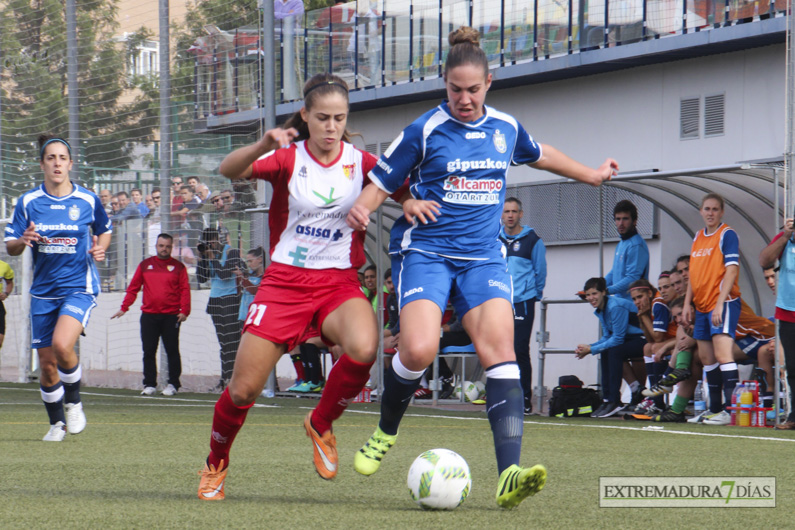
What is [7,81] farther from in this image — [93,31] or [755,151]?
[755,151]

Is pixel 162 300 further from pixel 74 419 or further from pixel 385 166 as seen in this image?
pixel 385 166

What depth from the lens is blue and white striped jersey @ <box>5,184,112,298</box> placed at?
8.39 metres

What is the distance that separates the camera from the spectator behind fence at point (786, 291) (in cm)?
960

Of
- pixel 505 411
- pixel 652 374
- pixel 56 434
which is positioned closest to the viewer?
pixel 505 411

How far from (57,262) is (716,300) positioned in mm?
5680

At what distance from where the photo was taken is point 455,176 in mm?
5121

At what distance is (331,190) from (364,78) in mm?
14244

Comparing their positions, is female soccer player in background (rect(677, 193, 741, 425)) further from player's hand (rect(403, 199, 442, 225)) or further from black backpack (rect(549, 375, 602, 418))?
player's hand (rect(403, 199, 442, 225))

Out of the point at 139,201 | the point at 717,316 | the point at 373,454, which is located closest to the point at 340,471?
the point at 373,454

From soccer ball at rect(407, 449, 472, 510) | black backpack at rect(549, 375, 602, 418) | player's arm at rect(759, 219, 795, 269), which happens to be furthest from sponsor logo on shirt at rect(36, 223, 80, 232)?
player's arm at rect(759, 219, 795, 269)

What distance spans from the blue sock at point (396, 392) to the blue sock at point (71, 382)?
4017 millimetres

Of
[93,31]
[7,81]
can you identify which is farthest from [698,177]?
[7,81]

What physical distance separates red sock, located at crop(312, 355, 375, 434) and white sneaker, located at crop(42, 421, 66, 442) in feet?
11.1

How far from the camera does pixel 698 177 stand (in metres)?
11.6
